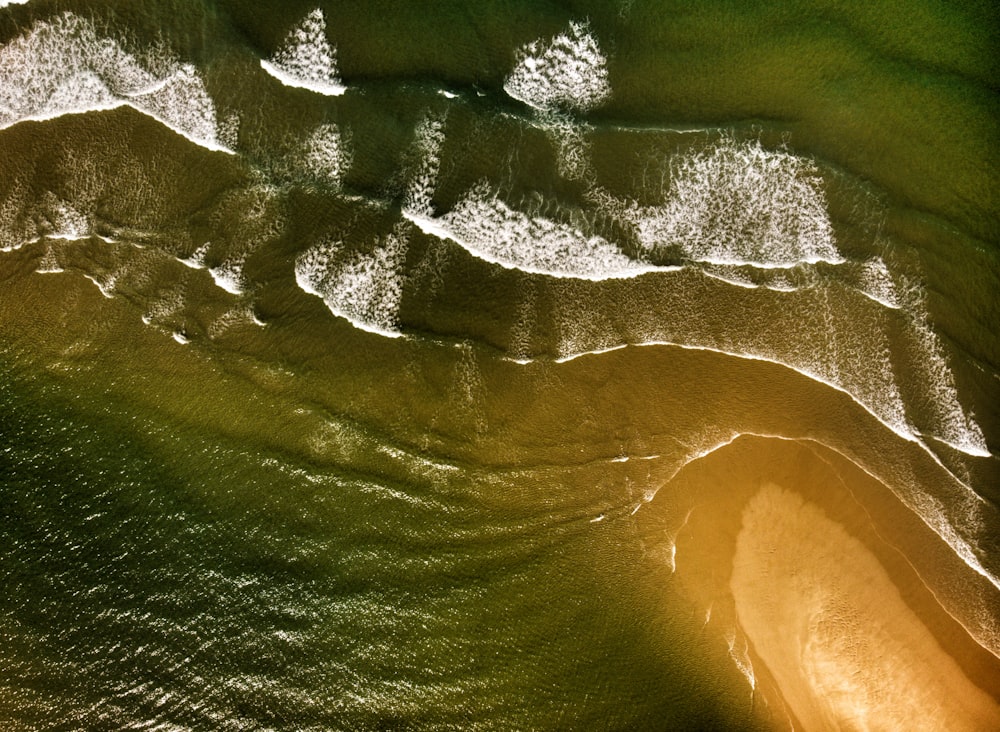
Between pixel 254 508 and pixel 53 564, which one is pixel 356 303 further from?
pixel 53 564

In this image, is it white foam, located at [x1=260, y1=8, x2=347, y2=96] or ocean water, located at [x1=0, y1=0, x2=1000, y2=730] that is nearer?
ocean water, located at [x1=0, y1=0, x2=1000, y2=730]

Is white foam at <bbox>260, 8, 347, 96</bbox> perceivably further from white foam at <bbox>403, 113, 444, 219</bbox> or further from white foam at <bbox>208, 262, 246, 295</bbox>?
white foam at <bbox>208, 262, 246, 295</bbox>

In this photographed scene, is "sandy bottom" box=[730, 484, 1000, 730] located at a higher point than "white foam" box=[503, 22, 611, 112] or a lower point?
lower

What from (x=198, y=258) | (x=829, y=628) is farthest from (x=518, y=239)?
(x=829, y=628)

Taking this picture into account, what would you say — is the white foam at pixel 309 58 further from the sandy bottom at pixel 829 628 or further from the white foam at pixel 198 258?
the sandy bottom at pixel 829 628

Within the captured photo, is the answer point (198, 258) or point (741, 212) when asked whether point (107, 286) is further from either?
point (741, 212)

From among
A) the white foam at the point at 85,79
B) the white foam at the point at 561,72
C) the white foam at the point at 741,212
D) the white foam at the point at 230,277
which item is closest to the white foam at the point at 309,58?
the white foam at the point at 85,79

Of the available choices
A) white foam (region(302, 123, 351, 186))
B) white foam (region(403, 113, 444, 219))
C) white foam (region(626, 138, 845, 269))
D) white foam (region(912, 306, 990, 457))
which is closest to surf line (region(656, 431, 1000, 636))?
white foam (region(912, 306, 990, 457))
